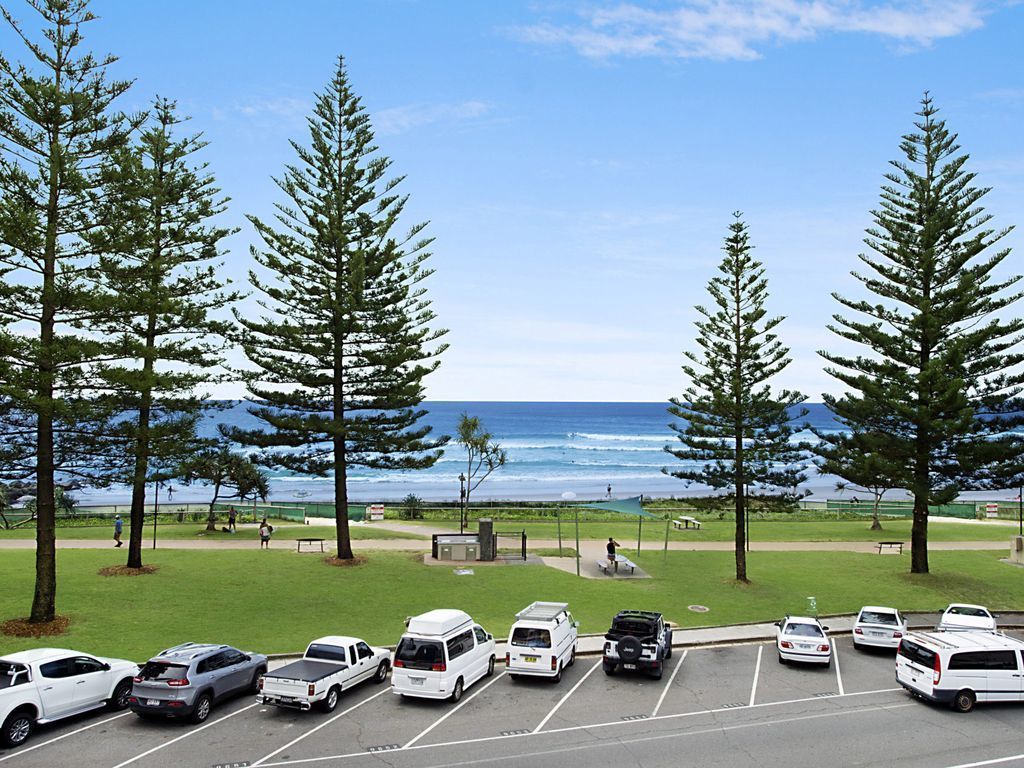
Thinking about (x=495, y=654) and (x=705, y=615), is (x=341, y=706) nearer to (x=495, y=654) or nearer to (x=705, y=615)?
(x=495, y=654)

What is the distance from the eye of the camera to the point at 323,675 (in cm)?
1393

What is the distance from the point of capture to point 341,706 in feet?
47.1

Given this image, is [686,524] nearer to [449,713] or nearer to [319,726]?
[449,713]

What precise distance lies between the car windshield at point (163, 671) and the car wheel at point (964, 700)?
14800 mm

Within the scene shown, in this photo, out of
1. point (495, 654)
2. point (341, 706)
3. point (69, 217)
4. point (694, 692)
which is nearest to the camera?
point (341, 706)

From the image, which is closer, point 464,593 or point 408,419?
point 464,593

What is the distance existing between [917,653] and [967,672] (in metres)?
0.95

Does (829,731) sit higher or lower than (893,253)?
lower

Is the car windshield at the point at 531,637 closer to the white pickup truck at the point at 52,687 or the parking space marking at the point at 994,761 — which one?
the parking space marking at the point at 994,761

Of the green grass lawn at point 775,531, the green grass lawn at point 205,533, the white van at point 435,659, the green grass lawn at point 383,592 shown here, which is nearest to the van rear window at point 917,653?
the green grass lawn at point 383,592

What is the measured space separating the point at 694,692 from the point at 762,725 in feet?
7.00

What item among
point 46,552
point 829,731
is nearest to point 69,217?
point 46,552

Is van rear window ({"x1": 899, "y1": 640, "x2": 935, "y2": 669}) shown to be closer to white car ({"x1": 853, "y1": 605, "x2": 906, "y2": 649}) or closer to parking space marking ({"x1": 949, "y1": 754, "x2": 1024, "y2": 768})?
parking space marking ({"x1": 949, "y1": 754, "x2": 1024, "y2": 768})

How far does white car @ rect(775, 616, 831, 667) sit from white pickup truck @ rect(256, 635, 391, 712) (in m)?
9.41
